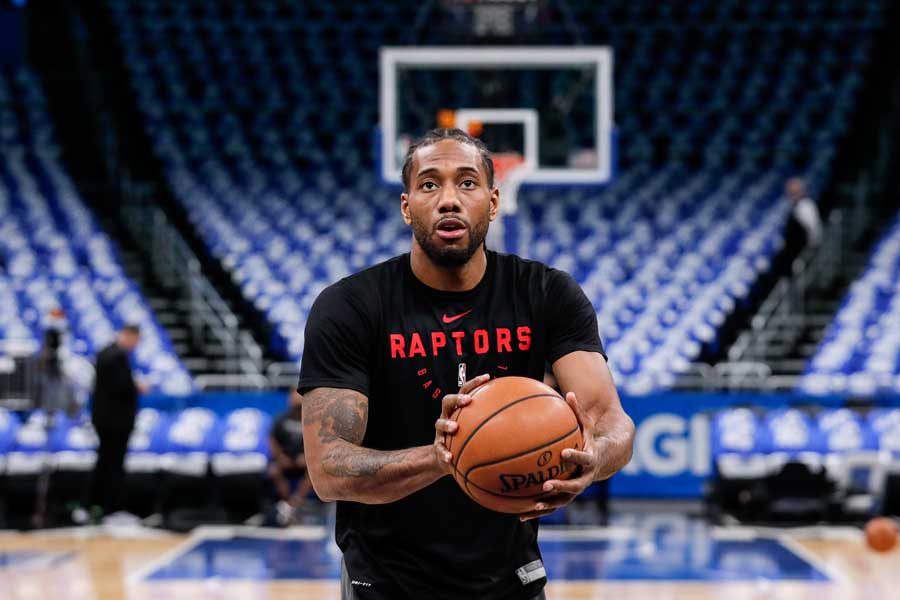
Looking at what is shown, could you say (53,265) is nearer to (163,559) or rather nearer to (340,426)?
(163,559)

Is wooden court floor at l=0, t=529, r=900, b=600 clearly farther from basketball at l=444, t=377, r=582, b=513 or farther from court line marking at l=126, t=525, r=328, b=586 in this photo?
basketball at l=444, t=377, r=582, b=513

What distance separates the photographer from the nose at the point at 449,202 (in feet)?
10.5

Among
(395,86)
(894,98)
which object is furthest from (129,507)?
(894,98)

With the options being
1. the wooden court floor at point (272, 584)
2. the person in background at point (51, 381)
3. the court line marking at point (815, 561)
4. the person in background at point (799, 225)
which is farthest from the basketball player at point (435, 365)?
the person in background at point (799, 225)

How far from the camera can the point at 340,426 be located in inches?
124

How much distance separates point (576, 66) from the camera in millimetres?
12430

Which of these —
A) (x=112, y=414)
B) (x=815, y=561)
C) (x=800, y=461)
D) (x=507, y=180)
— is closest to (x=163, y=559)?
(x=112, y=414)

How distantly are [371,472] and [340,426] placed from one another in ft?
0.69

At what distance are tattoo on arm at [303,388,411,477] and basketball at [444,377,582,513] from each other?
25cm

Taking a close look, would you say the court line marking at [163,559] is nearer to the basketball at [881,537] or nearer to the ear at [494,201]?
the basketball at [881,537]

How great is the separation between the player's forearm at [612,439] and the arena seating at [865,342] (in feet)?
35.8

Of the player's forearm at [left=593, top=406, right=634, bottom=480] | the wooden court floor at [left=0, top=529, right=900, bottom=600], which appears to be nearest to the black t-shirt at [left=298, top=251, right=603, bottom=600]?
the player's forearm at [left=593, top=406, right=634, bottom=480]

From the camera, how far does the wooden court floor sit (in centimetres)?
854

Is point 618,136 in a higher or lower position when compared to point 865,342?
higher
